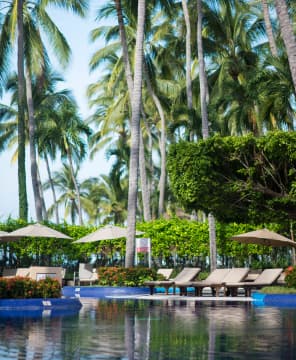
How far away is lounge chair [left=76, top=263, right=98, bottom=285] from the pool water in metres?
12.8

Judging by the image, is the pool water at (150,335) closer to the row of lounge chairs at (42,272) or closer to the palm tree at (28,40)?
the row of lounge chairs at (42,272)

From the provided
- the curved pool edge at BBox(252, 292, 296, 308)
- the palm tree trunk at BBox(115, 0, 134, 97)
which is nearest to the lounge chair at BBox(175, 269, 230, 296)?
the curved pool edge at BBox(252, 292, 296, 308)

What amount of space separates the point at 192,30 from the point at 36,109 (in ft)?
41.0

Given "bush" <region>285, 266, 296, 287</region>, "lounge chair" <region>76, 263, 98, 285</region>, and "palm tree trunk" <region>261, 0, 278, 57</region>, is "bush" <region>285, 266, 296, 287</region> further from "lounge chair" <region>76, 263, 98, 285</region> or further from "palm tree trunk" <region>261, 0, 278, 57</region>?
"palm tree trunk" <region>261, 0, 278, 57</region>

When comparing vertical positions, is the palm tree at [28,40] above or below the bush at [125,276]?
above

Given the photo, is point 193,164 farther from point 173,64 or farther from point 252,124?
point 173,64

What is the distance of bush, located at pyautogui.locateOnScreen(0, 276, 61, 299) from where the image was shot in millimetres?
16625

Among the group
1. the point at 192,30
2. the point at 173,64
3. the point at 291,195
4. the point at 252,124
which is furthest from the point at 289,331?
the point at 173,64

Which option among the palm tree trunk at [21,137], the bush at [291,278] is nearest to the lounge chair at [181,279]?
the bush at [291,278]

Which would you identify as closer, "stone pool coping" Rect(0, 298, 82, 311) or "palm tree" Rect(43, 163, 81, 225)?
"stone pool coping" Rect(0, 298, 82, 311)

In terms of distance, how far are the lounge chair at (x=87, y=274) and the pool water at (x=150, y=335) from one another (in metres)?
12.8

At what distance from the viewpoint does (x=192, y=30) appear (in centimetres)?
4091

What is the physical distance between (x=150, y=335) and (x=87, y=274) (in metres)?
19.1

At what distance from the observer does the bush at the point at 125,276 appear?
26031mm
